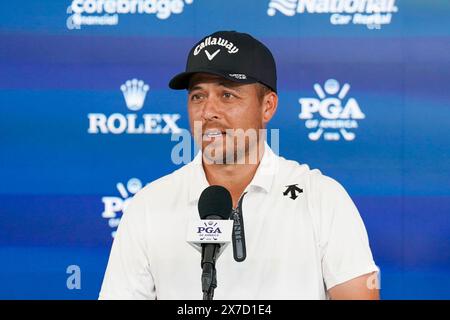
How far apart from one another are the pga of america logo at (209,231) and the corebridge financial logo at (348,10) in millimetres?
2082

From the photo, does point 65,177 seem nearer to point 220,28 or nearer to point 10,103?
point 10,103

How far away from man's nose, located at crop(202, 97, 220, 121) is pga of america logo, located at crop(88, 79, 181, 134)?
1.41m

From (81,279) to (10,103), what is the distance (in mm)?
835

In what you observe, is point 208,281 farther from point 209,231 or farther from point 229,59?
point 229,59

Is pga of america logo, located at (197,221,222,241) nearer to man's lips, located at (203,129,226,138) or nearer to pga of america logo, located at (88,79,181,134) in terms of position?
man's lips, located at (203,129,226,138)

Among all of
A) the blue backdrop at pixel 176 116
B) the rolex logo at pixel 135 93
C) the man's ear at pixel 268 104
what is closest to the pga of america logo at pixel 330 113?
the blue backdrop at pixel 176 116

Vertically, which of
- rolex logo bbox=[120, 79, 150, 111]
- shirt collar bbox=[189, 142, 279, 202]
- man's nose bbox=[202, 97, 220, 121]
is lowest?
shirt collar bbox=[189, 142, 279, 202]

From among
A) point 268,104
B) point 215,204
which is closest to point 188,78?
point 268,104

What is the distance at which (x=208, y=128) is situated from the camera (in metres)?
2.10

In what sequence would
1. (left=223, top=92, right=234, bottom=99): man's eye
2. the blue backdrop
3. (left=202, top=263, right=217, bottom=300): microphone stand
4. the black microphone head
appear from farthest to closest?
the blue backdrop
(left=223, top=92, right=234, bottom=99): man's eye
the black microphone head
(left=202, top=263, right=217, bottom=300): microphone stand

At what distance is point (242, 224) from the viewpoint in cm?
207

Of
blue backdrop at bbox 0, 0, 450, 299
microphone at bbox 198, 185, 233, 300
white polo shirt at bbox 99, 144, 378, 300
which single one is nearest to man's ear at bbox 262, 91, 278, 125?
white polo shirt at bbox 99, 144, 378, 300

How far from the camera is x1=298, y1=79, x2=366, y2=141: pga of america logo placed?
3482 mm

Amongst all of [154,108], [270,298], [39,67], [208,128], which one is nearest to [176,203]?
[208,128]
